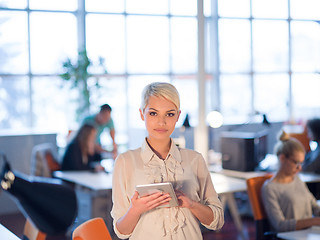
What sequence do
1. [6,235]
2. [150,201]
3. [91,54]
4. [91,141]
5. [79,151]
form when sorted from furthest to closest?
[91,54] < [91,141] < [79,151] < [6,235] < [150,201]

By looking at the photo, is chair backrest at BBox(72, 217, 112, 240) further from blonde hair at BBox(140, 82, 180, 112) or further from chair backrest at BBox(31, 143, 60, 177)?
chair backrest at BBox(31, 143, 60, 177)

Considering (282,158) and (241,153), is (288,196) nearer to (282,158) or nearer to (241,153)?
(282,158)

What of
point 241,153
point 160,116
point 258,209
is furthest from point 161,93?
point 241,153

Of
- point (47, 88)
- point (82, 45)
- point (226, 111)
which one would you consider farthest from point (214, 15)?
point (47, 88)

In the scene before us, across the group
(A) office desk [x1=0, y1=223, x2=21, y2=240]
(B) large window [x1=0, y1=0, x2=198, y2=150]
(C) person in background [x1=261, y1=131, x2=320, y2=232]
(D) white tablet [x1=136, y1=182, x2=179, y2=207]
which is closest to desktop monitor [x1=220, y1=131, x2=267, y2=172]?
(C) person in background [x1=261, y1=131, x2=320, y2=232]

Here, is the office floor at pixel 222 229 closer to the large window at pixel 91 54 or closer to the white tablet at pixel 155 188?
the large window at pixel 91 54

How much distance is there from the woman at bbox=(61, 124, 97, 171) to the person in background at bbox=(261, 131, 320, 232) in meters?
2.69

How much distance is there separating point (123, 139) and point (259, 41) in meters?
3.94

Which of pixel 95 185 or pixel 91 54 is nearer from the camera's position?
pixel 95 185

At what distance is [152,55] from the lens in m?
9.77

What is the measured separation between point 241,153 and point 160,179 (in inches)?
139

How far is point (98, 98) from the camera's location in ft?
27.9

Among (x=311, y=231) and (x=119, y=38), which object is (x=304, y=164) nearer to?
(x=311, y=231)

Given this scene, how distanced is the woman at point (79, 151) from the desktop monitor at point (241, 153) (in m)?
1.57
